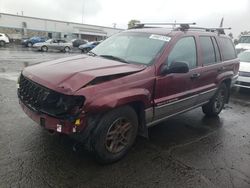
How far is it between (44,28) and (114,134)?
1904 inches

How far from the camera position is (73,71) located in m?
3.37

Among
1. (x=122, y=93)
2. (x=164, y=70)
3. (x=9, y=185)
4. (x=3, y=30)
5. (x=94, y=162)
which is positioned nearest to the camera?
(x=9, y=185)

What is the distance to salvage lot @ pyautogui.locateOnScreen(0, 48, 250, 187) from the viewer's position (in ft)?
10.5

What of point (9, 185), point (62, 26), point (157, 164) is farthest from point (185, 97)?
point (62, 26)

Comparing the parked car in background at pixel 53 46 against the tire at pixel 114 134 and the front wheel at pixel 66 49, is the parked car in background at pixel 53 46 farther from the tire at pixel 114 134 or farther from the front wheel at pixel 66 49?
the tire at pixel 114 134

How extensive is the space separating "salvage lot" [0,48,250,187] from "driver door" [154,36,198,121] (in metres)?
0.58

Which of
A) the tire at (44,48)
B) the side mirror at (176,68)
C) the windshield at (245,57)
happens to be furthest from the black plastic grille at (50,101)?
the tire at (44,48)

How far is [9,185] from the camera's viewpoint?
2.96m

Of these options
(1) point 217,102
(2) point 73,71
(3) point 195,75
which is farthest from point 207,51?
(2) point 73,71

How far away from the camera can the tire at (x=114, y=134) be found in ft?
10.8

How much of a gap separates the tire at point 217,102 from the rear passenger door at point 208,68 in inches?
14.8

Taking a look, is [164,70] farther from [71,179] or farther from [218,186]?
[71,179]

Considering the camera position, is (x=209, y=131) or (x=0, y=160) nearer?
(x=0, y=160)

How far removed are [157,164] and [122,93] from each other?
120cm
